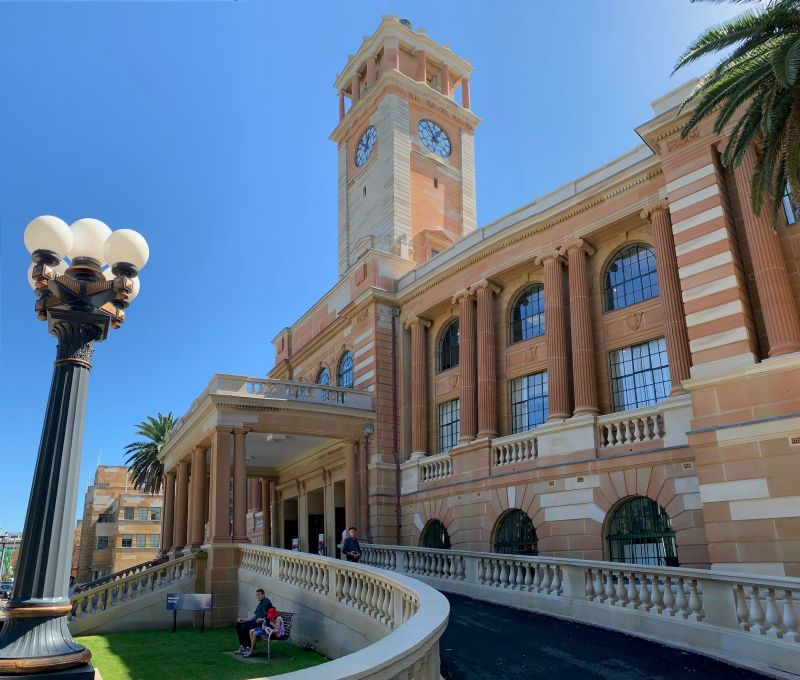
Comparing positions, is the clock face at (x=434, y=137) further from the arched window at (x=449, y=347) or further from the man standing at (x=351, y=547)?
the man standing at (x=351, y=547)

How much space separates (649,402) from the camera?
20.0 meters

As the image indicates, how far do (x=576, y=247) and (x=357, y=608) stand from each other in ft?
45.9

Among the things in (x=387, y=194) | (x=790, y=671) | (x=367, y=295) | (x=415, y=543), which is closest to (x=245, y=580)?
(x=415, y=543)

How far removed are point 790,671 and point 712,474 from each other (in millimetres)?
5904

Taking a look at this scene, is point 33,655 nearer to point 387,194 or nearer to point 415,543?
point 415,543

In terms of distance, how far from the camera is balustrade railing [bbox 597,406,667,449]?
18438 millimetres

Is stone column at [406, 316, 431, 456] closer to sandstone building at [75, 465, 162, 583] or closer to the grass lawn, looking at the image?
→ the grass lawn

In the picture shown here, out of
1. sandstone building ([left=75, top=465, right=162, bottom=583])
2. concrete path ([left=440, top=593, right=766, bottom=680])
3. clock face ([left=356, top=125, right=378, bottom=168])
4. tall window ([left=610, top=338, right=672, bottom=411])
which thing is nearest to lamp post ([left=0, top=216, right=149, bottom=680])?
concrete path ([left=440, top=593, right=766, bottom=680])

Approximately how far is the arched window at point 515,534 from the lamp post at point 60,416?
16261mm

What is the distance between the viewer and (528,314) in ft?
82.0

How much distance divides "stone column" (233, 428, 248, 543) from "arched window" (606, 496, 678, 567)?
11.6 meters

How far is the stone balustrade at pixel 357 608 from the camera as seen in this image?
19.3 ft

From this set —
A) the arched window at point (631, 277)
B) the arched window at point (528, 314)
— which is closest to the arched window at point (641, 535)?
the arched window at point (631, 277)

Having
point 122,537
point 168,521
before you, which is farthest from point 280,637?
point 122,537
